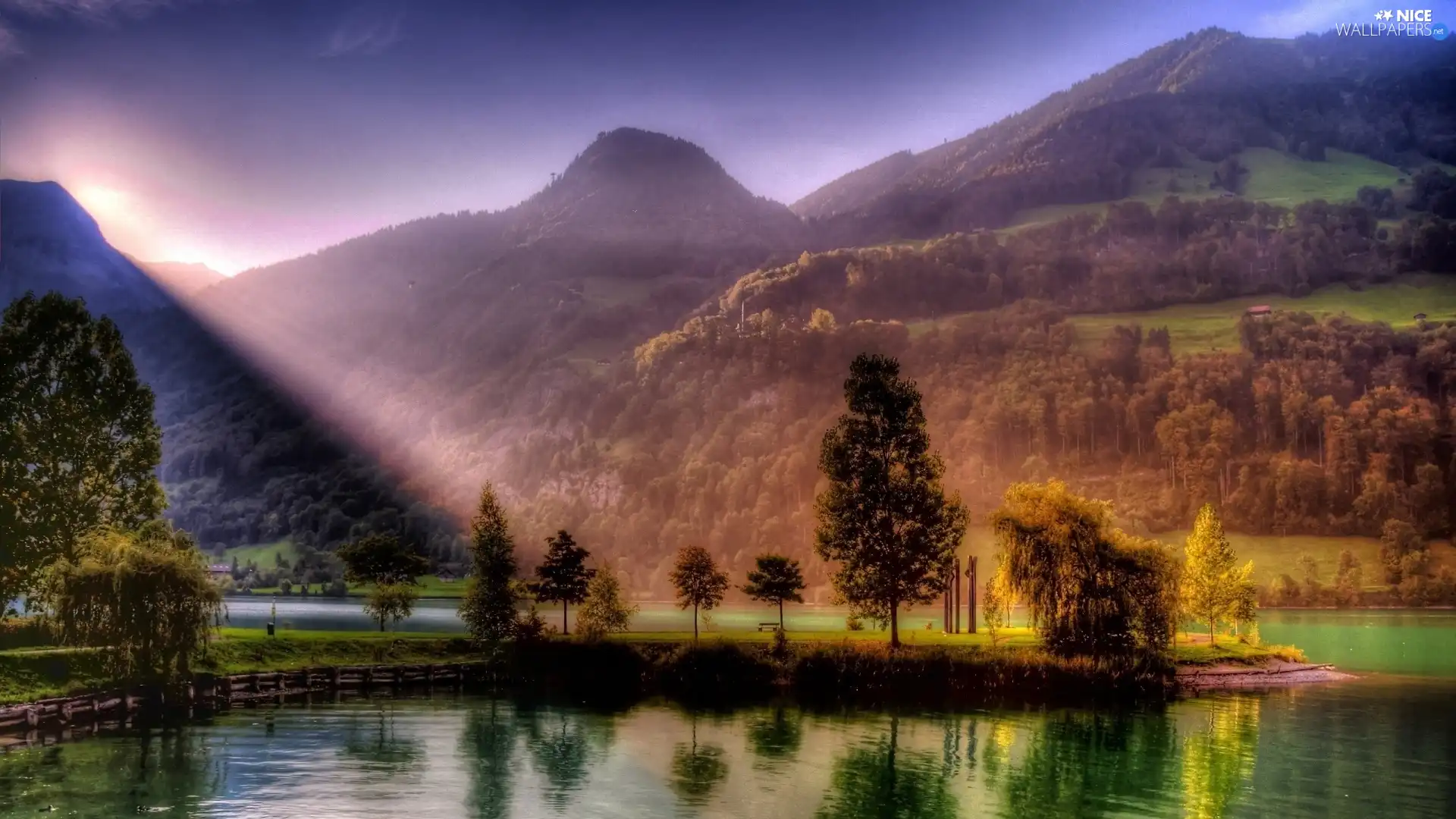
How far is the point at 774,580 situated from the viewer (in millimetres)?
97000

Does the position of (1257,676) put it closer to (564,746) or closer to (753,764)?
(753,764)

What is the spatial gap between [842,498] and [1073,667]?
20983mm

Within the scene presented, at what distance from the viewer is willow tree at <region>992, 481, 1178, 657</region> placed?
82312 millimetres

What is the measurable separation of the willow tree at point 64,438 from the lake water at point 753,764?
2245 cm

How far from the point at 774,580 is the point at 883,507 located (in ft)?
44.4

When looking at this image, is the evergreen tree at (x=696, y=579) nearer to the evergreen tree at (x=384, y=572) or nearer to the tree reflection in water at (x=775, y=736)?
the tree reflection in water at (x=775, y=736)

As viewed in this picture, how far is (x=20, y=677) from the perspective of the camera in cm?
6303

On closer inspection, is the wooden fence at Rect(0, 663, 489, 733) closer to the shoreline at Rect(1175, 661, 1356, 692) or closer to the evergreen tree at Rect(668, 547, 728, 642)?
the evergreen tree at Rect(668, 547, 728, 642)

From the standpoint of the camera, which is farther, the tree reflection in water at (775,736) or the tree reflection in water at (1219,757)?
the tree reflection in water at (775,736)

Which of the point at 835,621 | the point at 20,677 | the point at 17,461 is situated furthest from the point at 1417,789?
the point at 835,621

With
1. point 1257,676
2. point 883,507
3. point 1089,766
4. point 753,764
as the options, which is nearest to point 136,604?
point 753,764

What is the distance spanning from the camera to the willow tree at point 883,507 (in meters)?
87.9

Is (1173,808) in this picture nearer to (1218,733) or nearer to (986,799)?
(986,799)

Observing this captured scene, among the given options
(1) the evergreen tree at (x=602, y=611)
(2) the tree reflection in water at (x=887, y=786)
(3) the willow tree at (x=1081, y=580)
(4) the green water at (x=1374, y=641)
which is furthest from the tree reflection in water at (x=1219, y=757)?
(1) the evergreen tree at (x=602, y=611)
